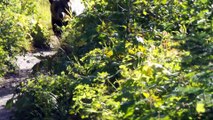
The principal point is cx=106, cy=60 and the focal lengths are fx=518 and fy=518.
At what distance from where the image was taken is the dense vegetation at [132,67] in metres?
3.56

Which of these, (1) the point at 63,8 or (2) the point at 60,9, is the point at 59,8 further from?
(1) the point at 63,8

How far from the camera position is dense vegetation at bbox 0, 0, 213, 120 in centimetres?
356

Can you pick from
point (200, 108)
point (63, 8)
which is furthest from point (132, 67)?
point (63, 8)

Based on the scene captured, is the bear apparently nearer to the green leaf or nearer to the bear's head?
the bear's head

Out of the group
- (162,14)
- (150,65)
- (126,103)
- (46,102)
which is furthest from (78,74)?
(126,103)

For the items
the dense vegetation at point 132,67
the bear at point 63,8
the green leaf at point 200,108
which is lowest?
the green leaf at point 200,108

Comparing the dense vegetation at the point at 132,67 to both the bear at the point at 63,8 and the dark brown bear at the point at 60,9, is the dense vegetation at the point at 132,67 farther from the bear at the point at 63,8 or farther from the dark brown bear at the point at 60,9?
the dark brown bear at the point at 60,9

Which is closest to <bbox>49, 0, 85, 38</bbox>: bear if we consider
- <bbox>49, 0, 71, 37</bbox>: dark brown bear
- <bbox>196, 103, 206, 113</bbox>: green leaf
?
<bbox>49, 0, 71, 37</bbox>: dark brown bear

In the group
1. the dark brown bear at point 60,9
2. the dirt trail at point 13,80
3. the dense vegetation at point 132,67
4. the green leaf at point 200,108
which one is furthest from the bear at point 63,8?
the green leaf at point 200,108

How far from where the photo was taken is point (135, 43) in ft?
19.7

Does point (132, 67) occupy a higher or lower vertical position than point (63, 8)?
lower

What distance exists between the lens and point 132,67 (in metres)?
5.51

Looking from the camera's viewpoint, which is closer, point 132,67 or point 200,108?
point 200,108

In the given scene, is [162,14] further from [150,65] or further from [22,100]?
[150,65]
